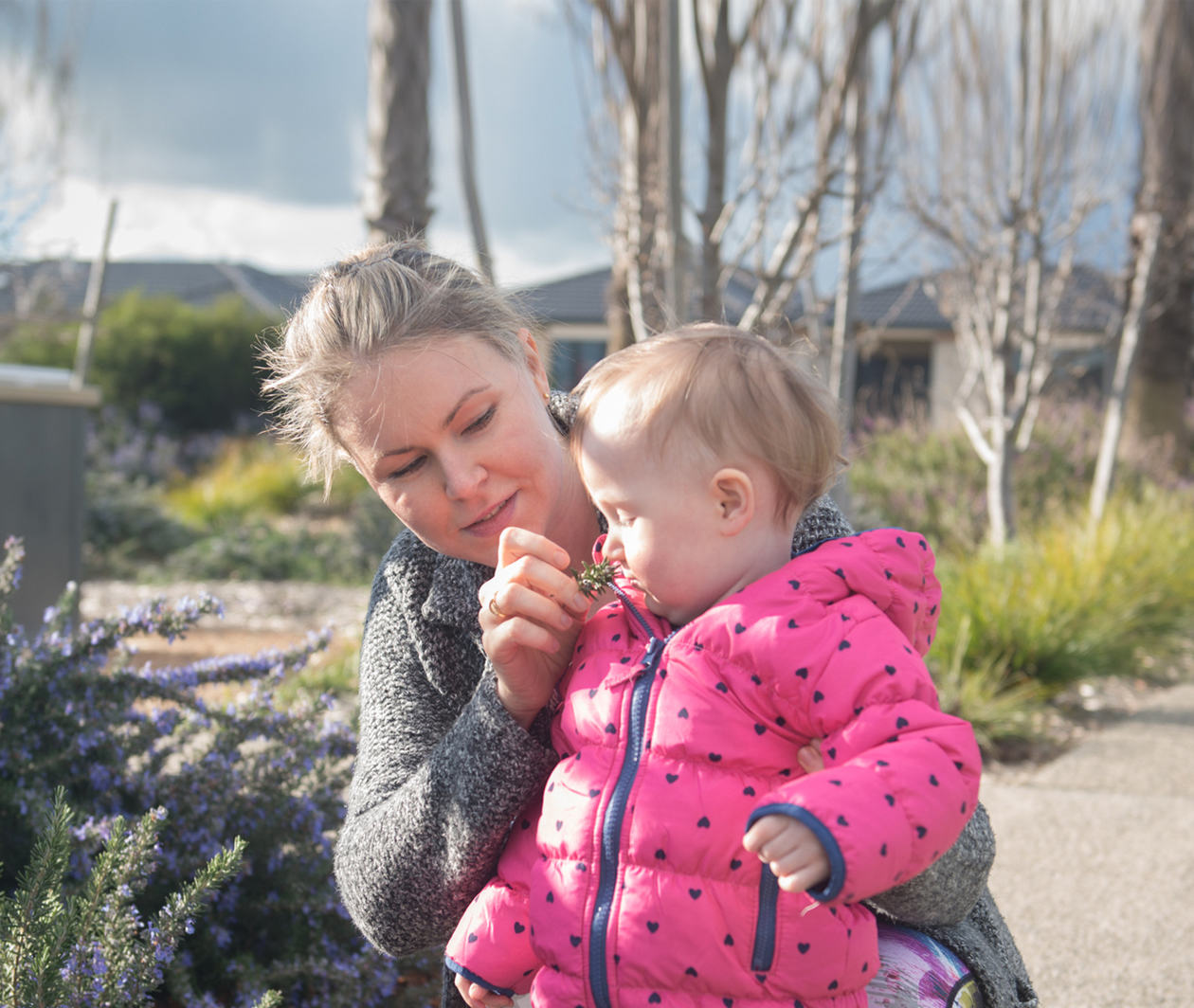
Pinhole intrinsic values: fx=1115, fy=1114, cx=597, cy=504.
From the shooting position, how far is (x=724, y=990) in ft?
4.20

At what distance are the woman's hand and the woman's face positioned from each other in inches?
7.7

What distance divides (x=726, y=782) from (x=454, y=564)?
0.67m

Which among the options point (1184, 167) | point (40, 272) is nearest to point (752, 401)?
point (1184, 167)

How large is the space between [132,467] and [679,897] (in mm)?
13171

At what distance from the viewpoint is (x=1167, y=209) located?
9.20m

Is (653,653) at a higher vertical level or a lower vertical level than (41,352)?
lower

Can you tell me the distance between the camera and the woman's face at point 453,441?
1578mm

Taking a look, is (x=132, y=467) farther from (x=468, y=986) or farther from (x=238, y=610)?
(x=468, y=986)

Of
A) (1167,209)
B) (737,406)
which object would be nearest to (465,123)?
(737,406)

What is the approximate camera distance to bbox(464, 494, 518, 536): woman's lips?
1647mm

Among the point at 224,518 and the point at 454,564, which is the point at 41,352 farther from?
the point at 454,564

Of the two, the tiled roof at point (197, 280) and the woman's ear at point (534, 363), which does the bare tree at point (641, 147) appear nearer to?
the woman's ear at point (534, 363)

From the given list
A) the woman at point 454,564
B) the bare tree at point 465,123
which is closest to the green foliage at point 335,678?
the bare tree at point 465,123

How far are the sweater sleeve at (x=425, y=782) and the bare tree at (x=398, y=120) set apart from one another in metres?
5.60
